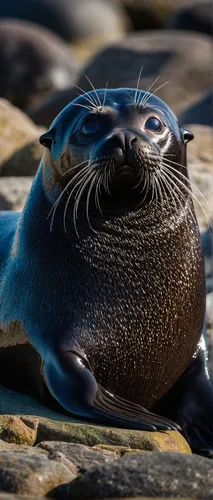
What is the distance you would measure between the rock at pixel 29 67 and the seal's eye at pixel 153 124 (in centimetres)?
1677

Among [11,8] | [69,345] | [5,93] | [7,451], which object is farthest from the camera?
[11,8]

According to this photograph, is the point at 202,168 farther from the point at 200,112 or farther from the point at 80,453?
the point at 80,453

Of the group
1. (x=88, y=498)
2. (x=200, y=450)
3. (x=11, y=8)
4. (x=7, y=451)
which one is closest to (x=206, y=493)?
(x=88, y=498)

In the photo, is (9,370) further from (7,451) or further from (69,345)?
(7,451)

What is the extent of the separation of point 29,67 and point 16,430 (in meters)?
19.0

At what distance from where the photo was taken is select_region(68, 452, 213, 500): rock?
4910 mm

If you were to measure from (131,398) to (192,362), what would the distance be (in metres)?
0.48

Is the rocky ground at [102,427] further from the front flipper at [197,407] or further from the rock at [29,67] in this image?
the front flipper at [197,407]

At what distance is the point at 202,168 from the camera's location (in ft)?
42.5

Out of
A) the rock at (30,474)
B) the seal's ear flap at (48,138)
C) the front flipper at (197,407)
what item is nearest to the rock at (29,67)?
the seal's ear flap at (48,138)

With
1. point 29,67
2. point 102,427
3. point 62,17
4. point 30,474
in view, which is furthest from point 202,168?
point 62,17

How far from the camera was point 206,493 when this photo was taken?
4965mm

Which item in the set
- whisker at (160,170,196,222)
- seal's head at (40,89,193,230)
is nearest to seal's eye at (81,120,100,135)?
seal's head at (40,89,193,230)

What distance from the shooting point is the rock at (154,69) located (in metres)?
19.9
